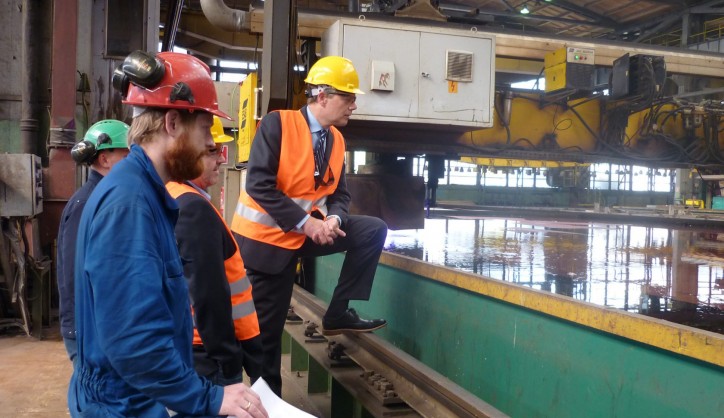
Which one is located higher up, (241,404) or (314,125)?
(314,125)

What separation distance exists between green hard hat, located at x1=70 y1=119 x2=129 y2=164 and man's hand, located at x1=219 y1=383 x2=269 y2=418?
2128 mm

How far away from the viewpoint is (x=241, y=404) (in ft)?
4.17

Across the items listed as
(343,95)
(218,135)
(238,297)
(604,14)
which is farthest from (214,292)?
(604,14)

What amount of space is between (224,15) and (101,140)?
1.52 m

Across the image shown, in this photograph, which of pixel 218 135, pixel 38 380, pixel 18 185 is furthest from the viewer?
pixel 18 185

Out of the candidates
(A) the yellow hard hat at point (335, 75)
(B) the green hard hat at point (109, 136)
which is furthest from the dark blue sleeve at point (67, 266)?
(A) the yellow hard hat at point (335, 75)

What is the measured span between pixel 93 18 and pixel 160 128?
691 centimetres

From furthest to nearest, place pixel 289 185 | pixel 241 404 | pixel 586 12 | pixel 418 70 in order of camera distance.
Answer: pixel 586 12 < pixel 418 70 < pixel 289 185 < pixel 241 404

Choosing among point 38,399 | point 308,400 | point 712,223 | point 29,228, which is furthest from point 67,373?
point 712,223

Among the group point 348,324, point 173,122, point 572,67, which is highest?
point 572,67

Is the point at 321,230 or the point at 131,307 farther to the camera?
the point at 321,230

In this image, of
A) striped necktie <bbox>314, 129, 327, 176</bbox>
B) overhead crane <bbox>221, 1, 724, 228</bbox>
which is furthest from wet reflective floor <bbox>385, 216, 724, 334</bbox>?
striped necktie <bbox>314, 129, 327, 176</bbox>

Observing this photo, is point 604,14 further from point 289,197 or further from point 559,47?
point 289,197

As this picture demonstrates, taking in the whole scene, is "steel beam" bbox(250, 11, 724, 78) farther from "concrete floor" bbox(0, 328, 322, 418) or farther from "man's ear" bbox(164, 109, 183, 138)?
"man's ear" bbox(164, 109, 183, 138)
